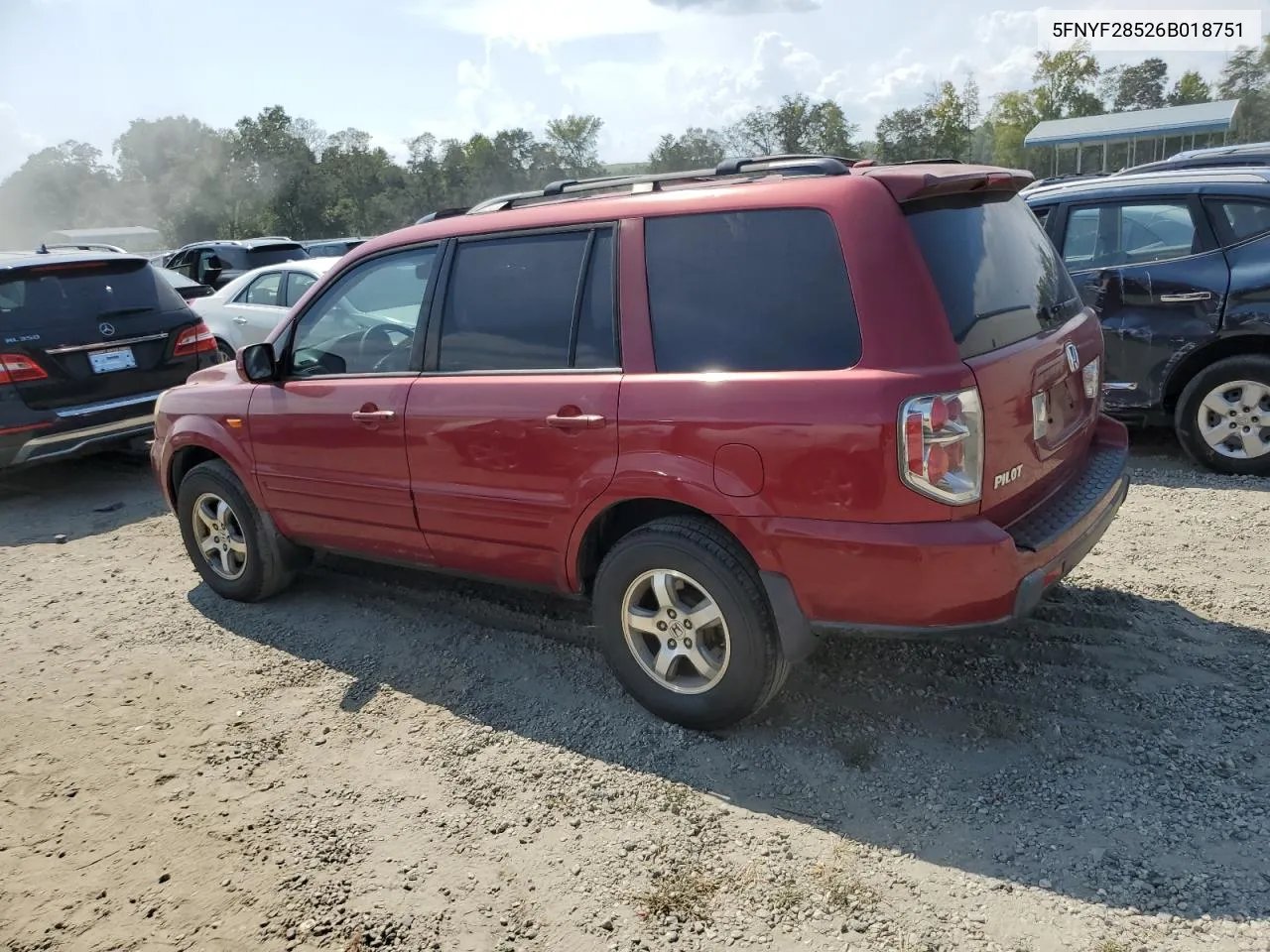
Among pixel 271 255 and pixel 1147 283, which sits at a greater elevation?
pixel 271 255

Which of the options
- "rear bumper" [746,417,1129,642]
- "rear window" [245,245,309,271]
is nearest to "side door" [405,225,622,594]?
"rear bumper" [746,417,1129,642]

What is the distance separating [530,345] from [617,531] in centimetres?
78

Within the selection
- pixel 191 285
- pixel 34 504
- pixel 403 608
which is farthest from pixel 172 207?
pixel 403 608

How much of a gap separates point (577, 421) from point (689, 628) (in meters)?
0.82

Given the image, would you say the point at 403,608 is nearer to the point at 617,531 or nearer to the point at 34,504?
the point at 617,531

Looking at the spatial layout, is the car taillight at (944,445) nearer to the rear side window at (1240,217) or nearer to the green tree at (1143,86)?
the rear side window at (1240,217)

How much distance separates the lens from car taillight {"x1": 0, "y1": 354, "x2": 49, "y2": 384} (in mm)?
6723

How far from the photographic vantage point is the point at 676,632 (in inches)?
132

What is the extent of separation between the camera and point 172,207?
61.4 m

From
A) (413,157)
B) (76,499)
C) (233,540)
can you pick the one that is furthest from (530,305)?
(413,157)

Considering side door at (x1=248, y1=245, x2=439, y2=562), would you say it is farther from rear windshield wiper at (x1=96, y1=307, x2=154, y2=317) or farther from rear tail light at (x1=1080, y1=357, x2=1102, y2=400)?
rear windshield wiper at (x1=96, y1=307, x2=154, y2=317)

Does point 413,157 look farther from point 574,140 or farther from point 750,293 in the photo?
point 750,293

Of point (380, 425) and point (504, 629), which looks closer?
point (380, 425)

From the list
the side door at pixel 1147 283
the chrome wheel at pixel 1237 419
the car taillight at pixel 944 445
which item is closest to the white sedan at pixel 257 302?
the side door at pixel 1147 283
